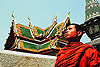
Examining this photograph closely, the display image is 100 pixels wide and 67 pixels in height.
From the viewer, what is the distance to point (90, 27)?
6043mm

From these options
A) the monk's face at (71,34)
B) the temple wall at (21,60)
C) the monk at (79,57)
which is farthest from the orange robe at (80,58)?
the temple wall at (21,60)

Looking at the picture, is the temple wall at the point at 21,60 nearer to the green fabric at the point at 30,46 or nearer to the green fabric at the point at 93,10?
the green fabric at the point at 93,10

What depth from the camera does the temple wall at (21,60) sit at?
2541 mm

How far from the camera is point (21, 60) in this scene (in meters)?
2.72

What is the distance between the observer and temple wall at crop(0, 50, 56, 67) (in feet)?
8.34

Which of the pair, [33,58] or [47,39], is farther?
[47,39]

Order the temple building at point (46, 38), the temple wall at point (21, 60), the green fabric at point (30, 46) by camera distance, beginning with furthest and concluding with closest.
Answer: the green fabric at point (30, 46) < the temple building at point (46, 38) < the temple wall at point (21, 60)

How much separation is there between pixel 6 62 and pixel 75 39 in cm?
156

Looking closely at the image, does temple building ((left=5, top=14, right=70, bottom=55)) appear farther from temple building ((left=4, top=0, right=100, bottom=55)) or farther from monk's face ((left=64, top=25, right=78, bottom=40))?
monk's face ((left=64, top=25, right=78, bottom=40))

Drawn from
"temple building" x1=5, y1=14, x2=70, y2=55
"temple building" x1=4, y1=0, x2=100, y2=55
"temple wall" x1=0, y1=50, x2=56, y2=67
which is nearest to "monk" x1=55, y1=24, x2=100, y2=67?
"temple wall" x1=0, y1=50, x2=56, y2=67

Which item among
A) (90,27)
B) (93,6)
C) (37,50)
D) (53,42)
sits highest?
(93,6)

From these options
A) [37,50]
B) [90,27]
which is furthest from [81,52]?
[37,50]

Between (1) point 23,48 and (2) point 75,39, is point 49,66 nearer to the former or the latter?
(2) point 75,39

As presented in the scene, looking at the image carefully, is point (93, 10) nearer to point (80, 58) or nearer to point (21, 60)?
A: point (21, 60)
